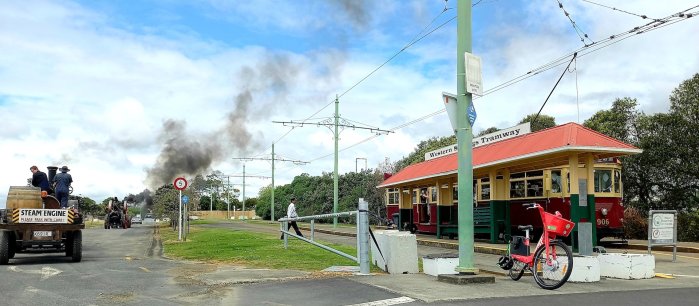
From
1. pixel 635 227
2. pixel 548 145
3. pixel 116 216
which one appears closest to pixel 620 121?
pixel 635 227

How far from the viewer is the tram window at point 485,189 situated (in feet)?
66.9

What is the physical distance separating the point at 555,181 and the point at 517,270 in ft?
28.6

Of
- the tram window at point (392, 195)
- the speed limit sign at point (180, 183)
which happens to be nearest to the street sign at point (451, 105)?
the speed limit sign at point (180, 183)

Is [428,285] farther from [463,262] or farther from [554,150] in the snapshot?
[554,150]

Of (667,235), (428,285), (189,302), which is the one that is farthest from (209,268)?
(667,235)

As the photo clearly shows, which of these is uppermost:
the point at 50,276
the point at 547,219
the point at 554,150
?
the point at 554,150

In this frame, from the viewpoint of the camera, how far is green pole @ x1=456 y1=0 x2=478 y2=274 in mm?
9695

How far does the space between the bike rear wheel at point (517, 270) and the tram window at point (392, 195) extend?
2053 centimetres

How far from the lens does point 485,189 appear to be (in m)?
20.6

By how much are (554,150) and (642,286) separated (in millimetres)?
5725

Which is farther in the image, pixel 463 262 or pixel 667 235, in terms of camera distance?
pixel 667 235

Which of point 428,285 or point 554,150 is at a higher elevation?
point 554,150

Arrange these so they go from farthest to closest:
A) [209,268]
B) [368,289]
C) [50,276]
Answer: [209,268] → [50,276] → [368,289]

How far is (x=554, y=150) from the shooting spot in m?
14.7
